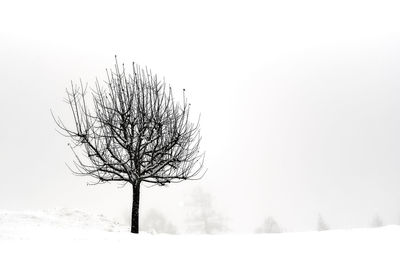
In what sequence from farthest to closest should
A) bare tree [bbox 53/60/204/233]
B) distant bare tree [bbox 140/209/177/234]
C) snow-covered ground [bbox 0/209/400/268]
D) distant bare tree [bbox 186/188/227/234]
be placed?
1. distant bare tree [bbox 140/209/177/234]
2. distant bare tree [bbox 186/188/227/234]
3. bare tree [bbox 53/60/204/233]
4. snow-covered ground [bbox 0/209/400/268]

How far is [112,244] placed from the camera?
10.6m

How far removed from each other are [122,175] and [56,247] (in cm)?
827

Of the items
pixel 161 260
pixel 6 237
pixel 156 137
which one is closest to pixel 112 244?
pixel 161 260

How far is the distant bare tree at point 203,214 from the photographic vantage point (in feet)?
160

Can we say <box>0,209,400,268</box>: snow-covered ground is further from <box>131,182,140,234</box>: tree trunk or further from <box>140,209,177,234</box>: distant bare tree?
<box>140,209,177,234</box>: distant bare tree

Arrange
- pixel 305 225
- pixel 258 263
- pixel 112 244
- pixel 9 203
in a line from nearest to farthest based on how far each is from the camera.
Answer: pixel 258 263, pixel 112 244, pixel 305 225, pixel 9 203

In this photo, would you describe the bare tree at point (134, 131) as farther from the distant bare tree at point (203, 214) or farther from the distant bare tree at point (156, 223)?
the distant bare tree at point (156, 223)

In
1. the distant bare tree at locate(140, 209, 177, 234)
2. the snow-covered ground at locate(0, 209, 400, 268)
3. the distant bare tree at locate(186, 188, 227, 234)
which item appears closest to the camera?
the snow-covered ground at locate(0, 209, 400, 268)

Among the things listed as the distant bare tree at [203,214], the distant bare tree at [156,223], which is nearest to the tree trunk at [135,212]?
the distant bare tree at [203,214]

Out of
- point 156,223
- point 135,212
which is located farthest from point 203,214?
point 135,212

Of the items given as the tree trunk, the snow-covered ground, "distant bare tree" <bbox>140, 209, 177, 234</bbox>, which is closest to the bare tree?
the tree trunk

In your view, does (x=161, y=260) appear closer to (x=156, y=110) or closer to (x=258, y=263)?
(x=258, y=263)

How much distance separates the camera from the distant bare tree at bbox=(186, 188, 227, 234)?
4862 centimetres

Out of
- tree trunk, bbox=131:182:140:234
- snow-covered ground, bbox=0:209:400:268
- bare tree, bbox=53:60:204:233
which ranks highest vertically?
bare tree, bbox=53:60:204:233
